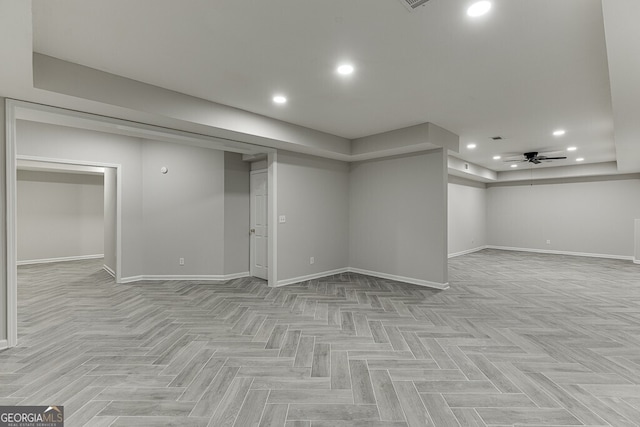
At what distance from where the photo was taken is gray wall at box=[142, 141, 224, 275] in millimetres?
5605

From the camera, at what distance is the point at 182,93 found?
11.7ft

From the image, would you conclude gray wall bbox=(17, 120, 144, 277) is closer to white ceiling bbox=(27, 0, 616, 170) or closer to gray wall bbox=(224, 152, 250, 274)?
A: gray wall bbox=(224, 152, 250, 274)

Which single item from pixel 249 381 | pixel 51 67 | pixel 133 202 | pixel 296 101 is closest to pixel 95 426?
pixel 249 381

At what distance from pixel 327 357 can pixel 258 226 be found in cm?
374

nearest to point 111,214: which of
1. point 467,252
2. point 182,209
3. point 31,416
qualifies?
point 182,209

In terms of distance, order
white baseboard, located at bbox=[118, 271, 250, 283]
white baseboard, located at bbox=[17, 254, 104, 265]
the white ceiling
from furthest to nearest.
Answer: white baseboard, located at bbox=[17, 254, 104, 265], white baseboard, located at bbox=[118, 271, 250, 283], the white ceiling

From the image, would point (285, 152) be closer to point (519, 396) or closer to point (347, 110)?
point (347, 110)

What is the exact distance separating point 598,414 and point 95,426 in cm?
328

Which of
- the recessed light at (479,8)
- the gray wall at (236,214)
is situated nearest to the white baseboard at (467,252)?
the gray wall at (236,214)

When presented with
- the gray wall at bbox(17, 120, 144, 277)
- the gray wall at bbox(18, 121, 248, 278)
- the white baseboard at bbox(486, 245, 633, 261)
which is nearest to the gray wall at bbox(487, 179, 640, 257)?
the white baseboard at bbox(486, 245, 633, 261)

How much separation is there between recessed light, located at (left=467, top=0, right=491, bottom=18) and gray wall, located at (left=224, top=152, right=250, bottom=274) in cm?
481

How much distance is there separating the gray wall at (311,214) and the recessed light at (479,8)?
3.68 metres

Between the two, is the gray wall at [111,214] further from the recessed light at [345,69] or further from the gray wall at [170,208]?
the recessed light at [345,69]

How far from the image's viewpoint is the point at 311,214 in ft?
19.2
